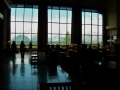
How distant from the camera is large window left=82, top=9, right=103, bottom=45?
30484 millimetres

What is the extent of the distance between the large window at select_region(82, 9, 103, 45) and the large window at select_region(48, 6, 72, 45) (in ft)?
8.07

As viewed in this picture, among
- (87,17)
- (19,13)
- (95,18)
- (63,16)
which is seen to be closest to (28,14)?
(19,13)

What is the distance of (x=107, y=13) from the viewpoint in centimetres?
3066

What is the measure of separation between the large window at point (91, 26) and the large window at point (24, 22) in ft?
24.8

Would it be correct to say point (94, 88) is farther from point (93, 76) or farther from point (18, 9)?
point (18, 9)

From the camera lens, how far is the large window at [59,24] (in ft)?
96.1

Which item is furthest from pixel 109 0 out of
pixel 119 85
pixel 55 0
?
pixel 119 85

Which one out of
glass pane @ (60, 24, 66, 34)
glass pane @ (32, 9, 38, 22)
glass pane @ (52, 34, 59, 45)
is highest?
glass pane @ (32, 9, 38, 22)

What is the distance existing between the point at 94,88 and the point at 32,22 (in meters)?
25.8

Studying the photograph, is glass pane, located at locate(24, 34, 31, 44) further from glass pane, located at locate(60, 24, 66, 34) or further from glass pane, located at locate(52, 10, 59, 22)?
glass pane, located at locate(60, 24, 66, 34)

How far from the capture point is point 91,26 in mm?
30812

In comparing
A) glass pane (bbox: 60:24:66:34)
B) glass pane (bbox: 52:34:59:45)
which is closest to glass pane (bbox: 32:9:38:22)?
glass pane (bbox: 52:34:59:45)

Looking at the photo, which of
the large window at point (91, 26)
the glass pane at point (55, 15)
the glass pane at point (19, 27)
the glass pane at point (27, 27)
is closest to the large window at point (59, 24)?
the glass pane at point (55, 15)

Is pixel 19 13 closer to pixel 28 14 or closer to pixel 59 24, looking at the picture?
pixel 28 14
